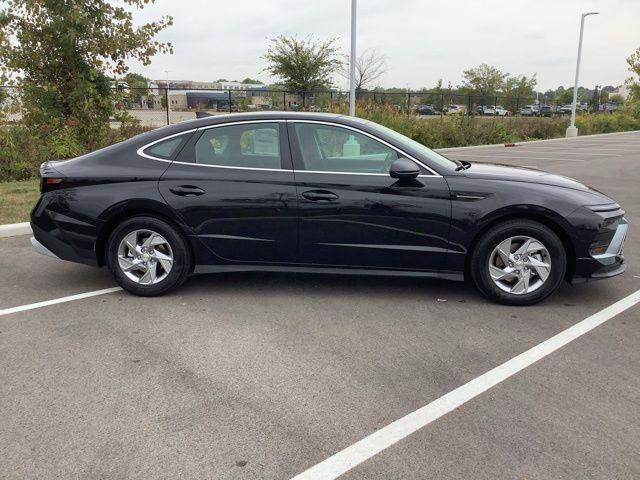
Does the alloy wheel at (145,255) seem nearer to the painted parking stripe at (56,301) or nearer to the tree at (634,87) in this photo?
the painted parking stripe at (56,301)

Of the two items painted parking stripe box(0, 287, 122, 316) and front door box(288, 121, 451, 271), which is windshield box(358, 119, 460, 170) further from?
painted parking stripe box(0, 287, 122, 316)

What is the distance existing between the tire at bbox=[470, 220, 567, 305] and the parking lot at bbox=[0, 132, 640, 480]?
15 centimetres

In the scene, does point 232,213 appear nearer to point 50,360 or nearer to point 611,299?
point 50,360

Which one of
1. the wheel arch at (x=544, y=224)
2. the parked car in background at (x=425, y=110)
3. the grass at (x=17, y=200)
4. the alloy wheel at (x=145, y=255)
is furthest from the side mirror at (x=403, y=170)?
the parked car in background at (x=425, y=110)

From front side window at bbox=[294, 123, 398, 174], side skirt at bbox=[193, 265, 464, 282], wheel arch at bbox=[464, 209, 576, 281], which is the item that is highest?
front side window at bbox=[294, 123, 398, 174]

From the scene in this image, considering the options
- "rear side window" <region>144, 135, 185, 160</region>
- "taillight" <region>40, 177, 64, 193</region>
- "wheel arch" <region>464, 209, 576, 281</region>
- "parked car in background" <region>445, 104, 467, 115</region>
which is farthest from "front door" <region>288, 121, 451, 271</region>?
"parked car in background" <region>445, 104, 467, 115</region>

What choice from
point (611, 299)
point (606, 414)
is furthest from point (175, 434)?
point (611, 299)

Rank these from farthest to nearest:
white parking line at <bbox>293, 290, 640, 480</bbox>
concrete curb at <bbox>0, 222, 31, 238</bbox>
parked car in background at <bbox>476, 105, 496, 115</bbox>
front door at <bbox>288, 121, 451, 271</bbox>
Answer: parked car in background at <bbox>476, 105, 496, 115</bbox> → concrete curb at <bbox>0, 222, 31, 238</bbox> → front door at <bbox>288, 121, 451, 271</bbox> → white parking line at <bbox>293, 290, 640, 480</bbox>

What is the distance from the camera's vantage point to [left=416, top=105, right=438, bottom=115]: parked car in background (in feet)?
77.6

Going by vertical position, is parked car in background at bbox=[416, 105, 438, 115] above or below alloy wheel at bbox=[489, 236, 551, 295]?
above

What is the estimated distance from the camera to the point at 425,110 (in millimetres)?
24188

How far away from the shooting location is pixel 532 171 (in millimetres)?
5359

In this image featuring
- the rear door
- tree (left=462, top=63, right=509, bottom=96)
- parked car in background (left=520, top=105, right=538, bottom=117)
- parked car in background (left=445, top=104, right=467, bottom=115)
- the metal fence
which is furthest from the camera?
tree (left=462, top=63, right=509, bottom=96)

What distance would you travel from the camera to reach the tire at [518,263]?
4602mm
